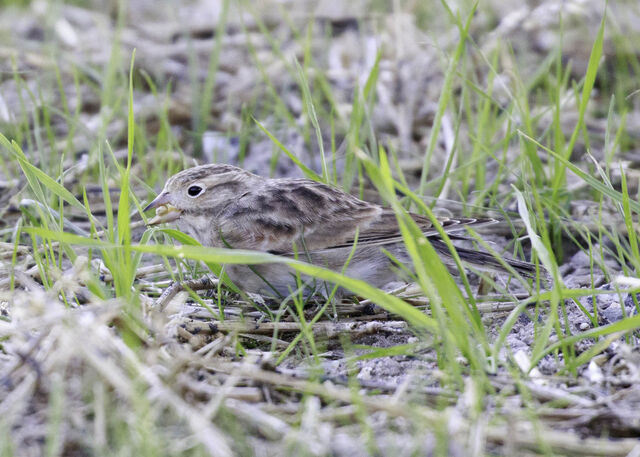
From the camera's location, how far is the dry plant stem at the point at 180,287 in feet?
12.5

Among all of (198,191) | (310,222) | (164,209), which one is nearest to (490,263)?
(310,222)

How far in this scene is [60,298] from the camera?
3.97 meters

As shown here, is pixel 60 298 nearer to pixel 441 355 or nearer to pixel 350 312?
pixel 350 312

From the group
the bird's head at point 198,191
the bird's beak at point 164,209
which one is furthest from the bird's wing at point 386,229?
the bird's beak at point 164,209

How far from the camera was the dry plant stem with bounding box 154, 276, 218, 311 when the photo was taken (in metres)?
3.81

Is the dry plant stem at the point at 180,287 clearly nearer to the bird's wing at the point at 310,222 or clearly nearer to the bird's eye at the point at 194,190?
the bird's wing at the point at 310,222

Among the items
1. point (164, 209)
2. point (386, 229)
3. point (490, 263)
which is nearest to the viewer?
point (490, 263)

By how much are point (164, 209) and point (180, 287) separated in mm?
735

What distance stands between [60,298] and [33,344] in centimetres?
125

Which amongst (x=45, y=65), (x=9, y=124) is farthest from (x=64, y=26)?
(x=9, y=124)

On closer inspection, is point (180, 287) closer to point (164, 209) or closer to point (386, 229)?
point (164, 209)

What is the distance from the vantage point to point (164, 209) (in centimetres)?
459

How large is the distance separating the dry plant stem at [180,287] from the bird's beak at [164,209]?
1.51 ft

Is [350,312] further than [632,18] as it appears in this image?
No
